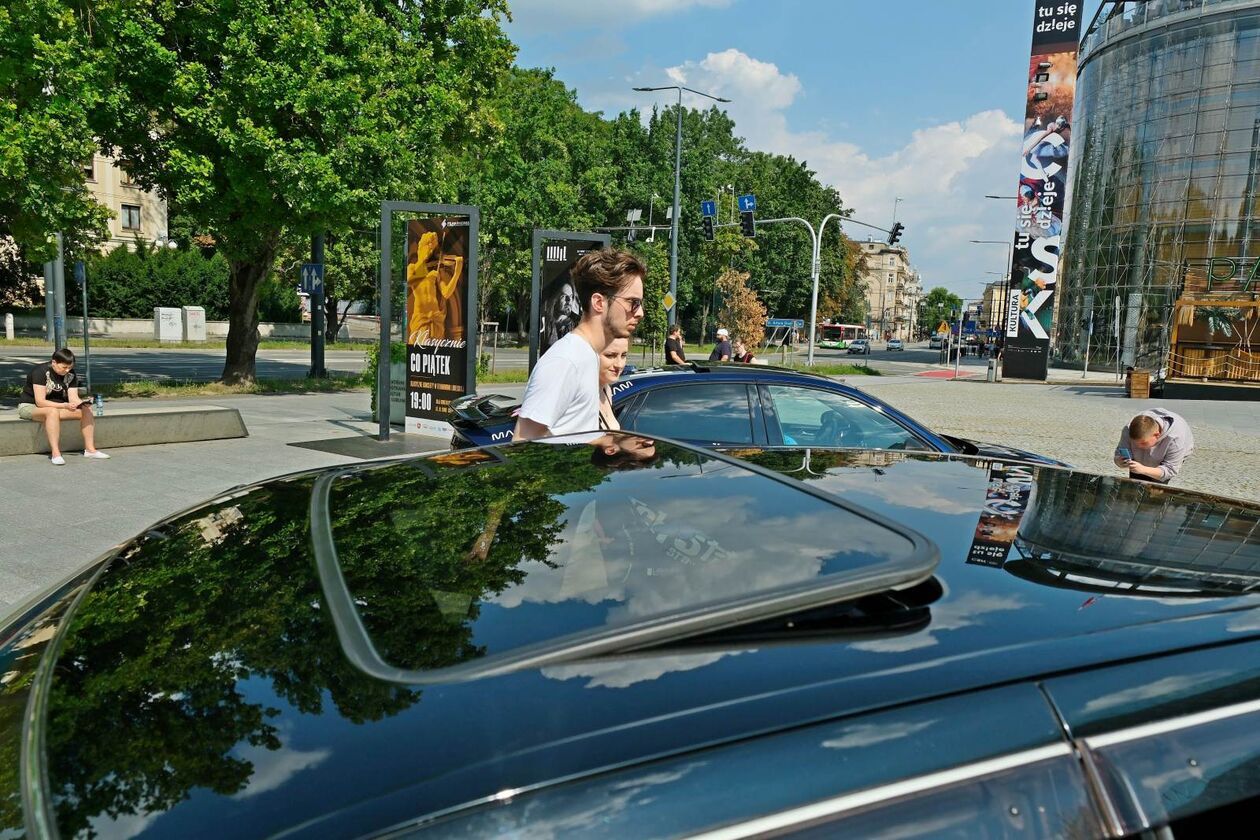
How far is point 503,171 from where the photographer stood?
147 ft

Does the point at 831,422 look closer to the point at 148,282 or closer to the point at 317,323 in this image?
the point at 317,323

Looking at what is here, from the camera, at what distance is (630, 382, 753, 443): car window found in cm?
630

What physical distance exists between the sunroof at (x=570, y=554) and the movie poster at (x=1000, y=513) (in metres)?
0.28

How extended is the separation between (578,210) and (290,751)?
5039cm

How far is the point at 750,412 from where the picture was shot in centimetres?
652

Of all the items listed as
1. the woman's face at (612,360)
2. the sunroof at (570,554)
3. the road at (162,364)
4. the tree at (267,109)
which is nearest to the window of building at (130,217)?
the road at (162,364)

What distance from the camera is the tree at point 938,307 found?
156875 millimetres

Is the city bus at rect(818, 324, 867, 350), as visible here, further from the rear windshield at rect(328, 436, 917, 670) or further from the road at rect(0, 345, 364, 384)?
the rear windshield at rect(328, 436, 917, 670)

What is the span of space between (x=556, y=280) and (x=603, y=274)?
976 cm

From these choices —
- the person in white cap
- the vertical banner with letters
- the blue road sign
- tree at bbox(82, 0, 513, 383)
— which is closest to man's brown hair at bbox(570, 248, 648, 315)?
the person in white cap

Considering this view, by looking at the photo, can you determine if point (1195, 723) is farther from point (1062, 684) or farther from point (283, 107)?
point (283, 107)

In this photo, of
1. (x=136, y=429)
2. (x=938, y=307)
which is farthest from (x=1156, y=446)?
(x=938, y=307)

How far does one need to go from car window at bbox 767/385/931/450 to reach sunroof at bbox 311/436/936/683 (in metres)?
4.51

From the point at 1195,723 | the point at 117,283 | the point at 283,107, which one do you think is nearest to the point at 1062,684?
the point at 1195,723
